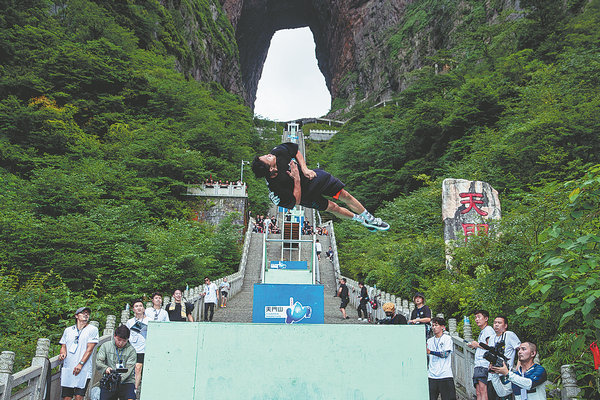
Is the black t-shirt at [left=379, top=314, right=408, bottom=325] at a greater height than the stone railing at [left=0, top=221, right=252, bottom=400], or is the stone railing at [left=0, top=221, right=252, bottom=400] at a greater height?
the black t-shirt at [left=379, top=314, right=408, bottom=325]

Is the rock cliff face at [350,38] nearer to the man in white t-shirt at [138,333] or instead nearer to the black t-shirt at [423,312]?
the black t-shirt at [423,312]

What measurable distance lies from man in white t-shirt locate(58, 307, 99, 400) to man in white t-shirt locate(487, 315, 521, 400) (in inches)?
190

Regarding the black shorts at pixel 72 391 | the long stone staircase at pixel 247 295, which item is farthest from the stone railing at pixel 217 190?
the black shorts at pixel 72 391

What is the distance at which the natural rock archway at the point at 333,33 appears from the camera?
223 ft

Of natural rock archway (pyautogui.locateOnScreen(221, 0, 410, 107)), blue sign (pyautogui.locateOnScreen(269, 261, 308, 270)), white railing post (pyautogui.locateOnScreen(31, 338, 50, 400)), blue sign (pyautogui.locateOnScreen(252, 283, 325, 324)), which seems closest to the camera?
white railing post (pyautogui.locateOnScreen(31, 338, 50, 400))

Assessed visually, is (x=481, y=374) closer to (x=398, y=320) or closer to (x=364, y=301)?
(x=398, y=320)

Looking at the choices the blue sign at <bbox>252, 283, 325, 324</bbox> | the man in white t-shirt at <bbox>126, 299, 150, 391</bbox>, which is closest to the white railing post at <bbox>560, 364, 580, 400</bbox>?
the man in white t-shirt at <bbox>126, 299, 150, 391</bbox>

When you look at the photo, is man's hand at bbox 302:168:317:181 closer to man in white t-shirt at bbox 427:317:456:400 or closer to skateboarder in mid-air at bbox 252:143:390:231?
skateboarder in mid-air at bbox 252:143:390:231

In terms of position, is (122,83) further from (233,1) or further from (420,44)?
(233,1)

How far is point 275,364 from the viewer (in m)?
4.30

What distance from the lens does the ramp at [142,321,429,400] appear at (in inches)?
167

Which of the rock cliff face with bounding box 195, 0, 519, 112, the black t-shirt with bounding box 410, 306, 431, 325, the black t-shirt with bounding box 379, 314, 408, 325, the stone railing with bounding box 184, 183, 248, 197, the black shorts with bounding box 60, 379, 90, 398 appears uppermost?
the rock cliff face with bounding box 195, 0, 519, 112

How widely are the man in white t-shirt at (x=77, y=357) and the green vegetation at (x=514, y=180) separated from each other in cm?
495

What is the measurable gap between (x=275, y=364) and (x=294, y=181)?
84.7 inches
